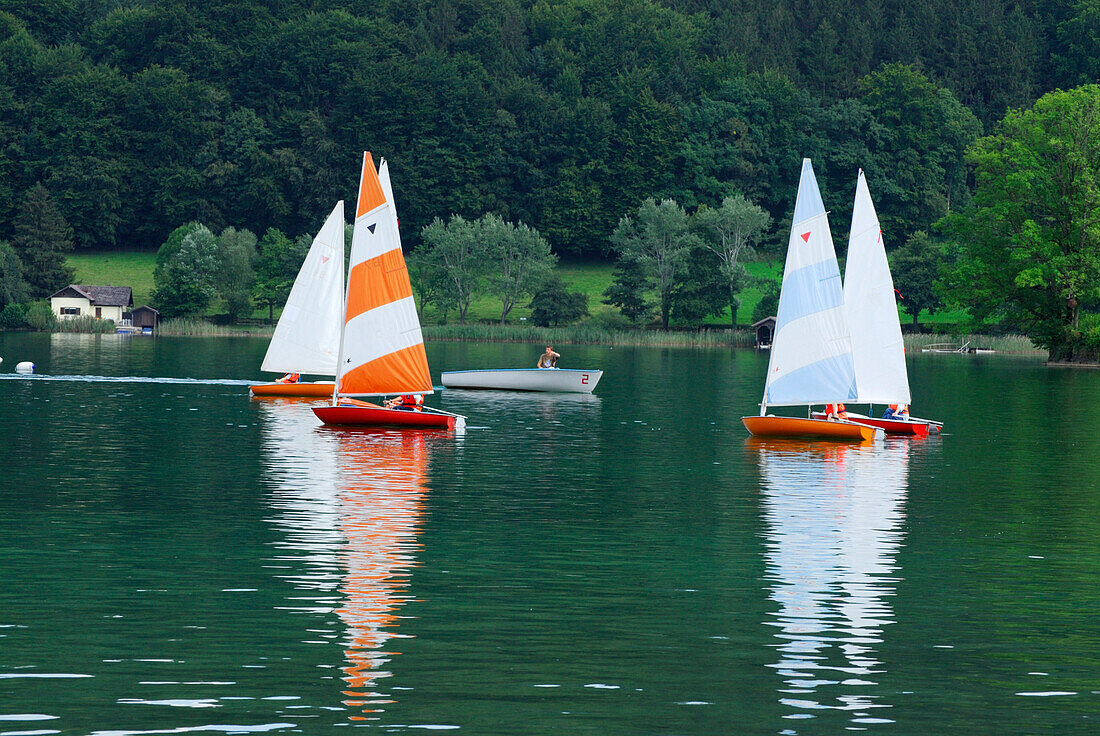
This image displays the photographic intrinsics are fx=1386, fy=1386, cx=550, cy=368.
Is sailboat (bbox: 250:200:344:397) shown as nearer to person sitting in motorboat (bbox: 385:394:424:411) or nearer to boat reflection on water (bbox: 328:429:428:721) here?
person sitting in motorboat (bbox: 385:394:424:411)

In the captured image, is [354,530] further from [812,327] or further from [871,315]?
[871,315]

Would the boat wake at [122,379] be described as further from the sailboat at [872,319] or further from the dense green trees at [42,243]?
the dense green trees at [42,243]

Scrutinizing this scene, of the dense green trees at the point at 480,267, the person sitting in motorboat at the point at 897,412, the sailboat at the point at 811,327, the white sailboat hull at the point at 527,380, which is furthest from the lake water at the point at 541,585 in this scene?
the dense green trees at the point at 480,267

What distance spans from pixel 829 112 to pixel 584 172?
36.4 metres

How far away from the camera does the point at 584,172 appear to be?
19325 cm

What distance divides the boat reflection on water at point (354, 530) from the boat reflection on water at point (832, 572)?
4402mm

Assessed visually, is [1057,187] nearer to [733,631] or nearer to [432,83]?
[733,631]

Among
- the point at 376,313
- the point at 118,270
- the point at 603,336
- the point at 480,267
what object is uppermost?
the point at 118,270

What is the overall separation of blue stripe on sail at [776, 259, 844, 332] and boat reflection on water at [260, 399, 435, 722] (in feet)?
37.4

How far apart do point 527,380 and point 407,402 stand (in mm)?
21969

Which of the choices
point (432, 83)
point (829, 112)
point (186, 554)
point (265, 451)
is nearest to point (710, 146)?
point (829, 112)

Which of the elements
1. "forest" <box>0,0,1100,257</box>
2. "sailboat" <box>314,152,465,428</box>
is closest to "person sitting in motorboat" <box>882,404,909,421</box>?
"sailboat" <box>314,152,465,428</box>

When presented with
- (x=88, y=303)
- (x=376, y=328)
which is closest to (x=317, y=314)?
(x=376, y=328)

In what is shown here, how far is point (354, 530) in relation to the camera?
23031 mm
